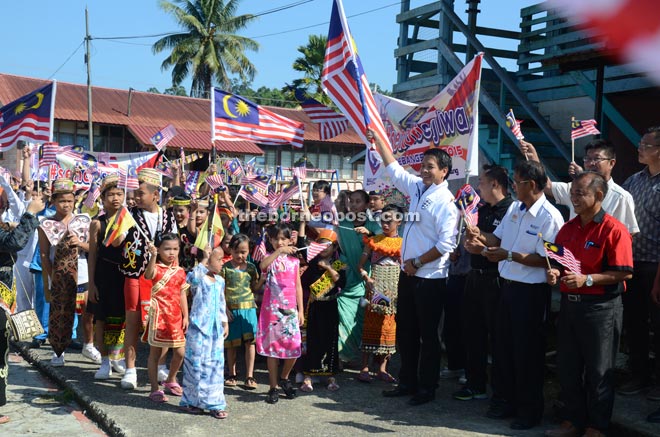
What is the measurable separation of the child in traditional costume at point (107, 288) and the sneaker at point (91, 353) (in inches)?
26.0

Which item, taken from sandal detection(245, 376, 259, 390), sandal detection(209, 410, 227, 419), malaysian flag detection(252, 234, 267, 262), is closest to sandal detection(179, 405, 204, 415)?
sandal detection(209, 410, 227, 419)

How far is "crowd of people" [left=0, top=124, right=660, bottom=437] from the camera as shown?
4.77 meters

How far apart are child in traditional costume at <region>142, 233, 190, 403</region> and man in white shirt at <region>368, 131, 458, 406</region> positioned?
189cm

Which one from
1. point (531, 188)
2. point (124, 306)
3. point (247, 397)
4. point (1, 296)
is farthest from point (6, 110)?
point (531, 188)

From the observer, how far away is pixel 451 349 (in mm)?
6617

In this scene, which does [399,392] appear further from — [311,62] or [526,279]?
[311,62]

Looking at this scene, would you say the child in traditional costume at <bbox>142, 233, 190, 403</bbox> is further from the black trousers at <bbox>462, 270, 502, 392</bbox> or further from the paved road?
the black trousers at <bbox>462, 270, 502, 392</bbox>

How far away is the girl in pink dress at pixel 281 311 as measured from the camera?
231 inches

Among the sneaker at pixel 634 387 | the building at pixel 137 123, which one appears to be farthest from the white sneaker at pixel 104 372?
the building at pixel 137 123

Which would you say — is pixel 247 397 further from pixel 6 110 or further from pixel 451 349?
pixel 6 110

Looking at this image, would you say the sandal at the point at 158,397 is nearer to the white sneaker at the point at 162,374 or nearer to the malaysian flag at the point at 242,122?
the white sneaker at the point at 162,374

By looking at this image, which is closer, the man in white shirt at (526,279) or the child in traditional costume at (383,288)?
the man in white shirt at (526,279)

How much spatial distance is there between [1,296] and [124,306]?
1.40m

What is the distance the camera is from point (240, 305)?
6234 mm
